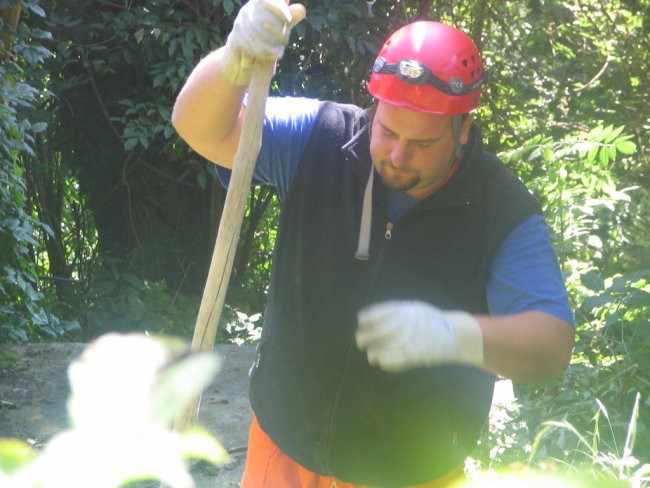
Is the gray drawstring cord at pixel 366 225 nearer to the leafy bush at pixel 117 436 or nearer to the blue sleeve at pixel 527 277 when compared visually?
the blue sleeve at pixel 527 277

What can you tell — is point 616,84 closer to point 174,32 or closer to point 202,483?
point 174,32

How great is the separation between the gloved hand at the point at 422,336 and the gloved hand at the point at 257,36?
1.82ft

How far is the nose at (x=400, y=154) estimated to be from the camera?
203 centimetres

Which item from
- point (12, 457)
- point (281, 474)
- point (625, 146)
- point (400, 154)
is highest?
point (625, 146)

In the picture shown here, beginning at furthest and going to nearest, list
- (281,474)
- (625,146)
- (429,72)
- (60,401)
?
(60,401), (625,146), (281,474), (429,72)

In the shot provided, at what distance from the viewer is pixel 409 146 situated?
204 centimetres

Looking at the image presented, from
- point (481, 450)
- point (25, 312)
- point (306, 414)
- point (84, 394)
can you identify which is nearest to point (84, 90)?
point (25, 312)

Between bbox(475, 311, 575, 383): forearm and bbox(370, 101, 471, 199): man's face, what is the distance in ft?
1.21

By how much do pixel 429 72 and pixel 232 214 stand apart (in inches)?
21.9

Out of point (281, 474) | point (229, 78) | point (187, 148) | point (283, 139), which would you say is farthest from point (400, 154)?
point (187, 148)

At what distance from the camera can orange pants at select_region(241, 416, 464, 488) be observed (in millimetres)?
2221

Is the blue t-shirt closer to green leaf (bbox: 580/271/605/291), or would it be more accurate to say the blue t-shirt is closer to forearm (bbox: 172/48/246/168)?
forearm (bbox: 172/48/246/168)

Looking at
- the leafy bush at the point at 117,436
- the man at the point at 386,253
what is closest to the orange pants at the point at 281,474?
the man at the point at 386,253

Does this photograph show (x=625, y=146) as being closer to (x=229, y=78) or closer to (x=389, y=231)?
(x=389, y=231)
